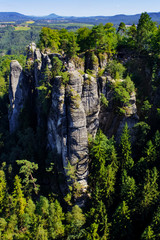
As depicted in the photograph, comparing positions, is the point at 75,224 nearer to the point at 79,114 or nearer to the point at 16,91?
the point at 79,114

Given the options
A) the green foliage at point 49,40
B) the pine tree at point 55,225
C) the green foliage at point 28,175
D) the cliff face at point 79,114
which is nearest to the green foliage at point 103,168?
the cliff face at point 79,114

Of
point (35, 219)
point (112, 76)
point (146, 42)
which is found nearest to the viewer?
point (35, 219)

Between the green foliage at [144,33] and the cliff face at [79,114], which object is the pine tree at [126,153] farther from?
the green foliage at [144,33]

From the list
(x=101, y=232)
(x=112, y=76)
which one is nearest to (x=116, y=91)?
(x=112, y=76)

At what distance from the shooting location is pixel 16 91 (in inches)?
2088

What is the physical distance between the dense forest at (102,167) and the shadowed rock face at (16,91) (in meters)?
2.23

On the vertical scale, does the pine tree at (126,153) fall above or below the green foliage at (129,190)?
above

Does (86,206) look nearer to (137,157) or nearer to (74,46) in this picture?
(137,157)

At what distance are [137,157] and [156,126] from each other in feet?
24.7

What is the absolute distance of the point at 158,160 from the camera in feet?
108

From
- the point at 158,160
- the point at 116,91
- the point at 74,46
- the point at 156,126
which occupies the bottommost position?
the point at 158,160

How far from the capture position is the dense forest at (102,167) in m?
29.2

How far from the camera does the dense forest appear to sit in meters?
29.2

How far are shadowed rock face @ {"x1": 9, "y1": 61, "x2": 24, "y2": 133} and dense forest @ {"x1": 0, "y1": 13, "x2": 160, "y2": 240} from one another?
2.23 metres
